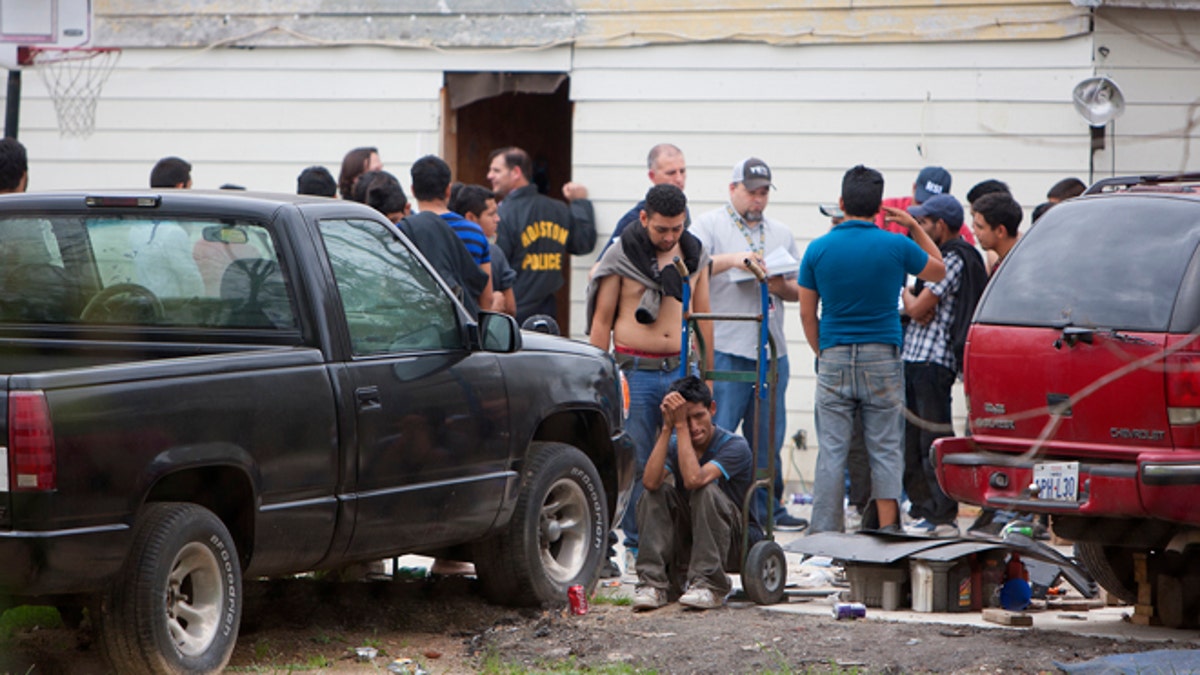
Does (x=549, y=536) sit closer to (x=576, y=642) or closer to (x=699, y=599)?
(x=699, y=599)

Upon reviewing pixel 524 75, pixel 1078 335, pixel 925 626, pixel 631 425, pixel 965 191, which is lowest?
pixel 925 626

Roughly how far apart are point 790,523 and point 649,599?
3155 mm

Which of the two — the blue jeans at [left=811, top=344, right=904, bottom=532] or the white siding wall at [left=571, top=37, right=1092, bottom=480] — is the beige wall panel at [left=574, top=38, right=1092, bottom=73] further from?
the blue jeans at [left=811, top=344, right=904, bottom=532]

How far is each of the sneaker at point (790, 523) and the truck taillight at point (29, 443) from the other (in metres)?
6.15

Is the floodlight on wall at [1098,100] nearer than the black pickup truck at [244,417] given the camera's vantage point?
No

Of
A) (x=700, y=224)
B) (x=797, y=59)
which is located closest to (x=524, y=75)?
(x=797, y=59)

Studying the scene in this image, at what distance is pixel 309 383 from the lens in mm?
5887

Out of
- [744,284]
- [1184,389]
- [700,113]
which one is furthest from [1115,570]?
[700,113]

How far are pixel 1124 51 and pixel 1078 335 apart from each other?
5.48 meters

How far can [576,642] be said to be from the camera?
21.2 ft

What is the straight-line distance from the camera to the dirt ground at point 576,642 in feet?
19.8

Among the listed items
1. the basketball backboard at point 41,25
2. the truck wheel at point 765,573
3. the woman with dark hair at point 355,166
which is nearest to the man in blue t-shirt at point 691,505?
the truck wheel at point 765,573

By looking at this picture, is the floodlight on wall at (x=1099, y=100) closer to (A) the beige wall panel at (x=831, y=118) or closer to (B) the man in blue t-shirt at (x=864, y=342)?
(A) the beige wall panel at (x=831, y=118)

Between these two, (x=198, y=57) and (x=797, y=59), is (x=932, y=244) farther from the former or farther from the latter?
(x=198, y=57)
